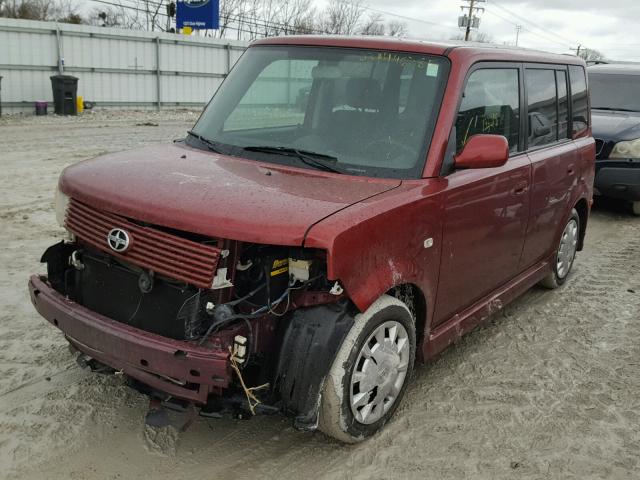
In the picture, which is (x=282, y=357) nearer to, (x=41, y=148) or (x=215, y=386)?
(x=215, y=386)

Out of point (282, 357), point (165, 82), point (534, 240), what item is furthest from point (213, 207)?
point (165, 82)

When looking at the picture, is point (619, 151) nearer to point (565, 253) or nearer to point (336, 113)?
point (565, 253)

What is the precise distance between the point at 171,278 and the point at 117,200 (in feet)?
1.42

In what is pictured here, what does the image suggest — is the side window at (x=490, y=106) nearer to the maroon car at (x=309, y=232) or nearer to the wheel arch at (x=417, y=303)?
the maroon car at (x=309, y=232)

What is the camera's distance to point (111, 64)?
66.3 feet

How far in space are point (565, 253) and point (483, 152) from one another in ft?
8.73

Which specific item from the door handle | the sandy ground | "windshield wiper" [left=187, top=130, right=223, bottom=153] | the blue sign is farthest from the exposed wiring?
the blue sign

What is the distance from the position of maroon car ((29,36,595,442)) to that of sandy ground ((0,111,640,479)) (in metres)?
0.29

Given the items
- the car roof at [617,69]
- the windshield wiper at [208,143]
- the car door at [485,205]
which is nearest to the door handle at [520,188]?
the car door at [485,205]

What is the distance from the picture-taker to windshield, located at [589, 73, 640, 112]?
9375 mm

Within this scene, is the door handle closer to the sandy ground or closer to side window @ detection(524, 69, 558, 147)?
side window @ detection(524, 69, 558, 147)

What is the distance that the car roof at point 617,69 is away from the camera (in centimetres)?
967

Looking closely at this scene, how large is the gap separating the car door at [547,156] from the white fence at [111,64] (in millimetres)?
16715

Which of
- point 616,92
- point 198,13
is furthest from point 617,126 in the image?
point 198,13
